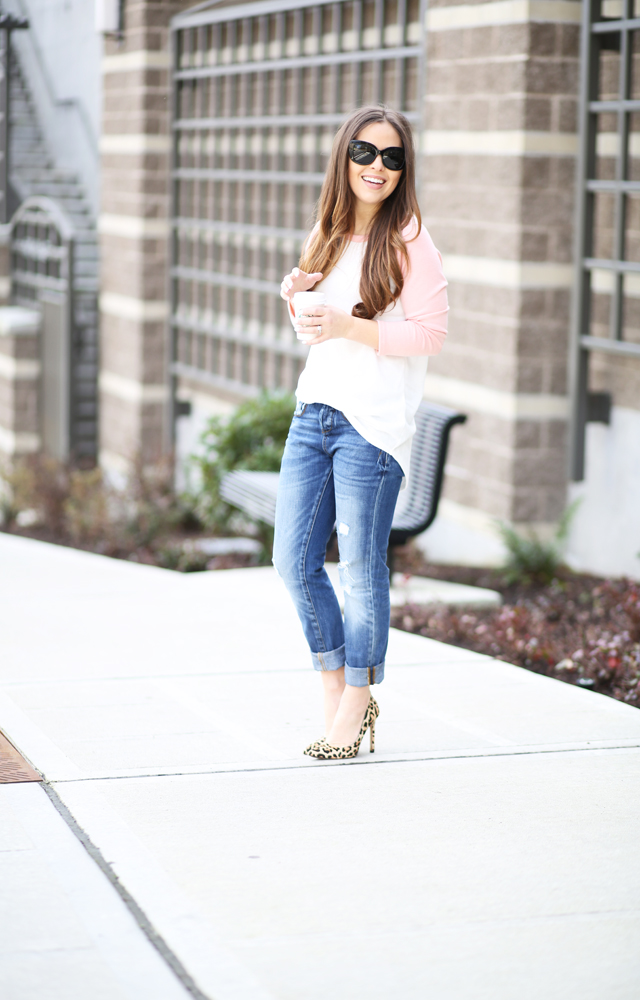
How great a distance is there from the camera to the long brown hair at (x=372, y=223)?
3.79m

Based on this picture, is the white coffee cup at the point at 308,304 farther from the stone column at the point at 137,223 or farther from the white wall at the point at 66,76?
the white wall at the point at 66,76

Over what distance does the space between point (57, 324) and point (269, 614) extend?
8012mm

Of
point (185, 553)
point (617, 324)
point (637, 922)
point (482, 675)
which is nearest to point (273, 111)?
point (185, 553)

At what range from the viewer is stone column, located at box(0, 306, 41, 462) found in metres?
14.3

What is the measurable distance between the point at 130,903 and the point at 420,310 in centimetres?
170

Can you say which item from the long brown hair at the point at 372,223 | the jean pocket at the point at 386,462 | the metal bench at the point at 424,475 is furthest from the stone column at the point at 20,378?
the jean pocket at the point at 386,462

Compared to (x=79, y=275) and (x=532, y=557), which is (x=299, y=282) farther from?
(x=79, y=275)

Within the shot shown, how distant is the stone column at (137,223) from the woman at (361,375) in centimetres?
783

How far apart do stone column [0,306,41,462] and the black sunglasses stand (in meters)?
10.7

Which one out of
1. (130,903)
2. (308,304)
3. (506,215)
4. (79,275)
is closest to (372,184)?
(308,304)

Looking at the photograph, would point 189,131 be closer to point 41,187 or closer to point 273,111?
point 273,111

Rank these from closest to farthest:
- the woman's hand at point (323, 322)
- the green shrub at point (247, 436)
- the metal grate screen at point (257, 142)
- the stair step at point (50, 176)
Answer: the woman's hand at point (323, 322)
the green shrub at point (247, 436)
the metal grate screen at point (257, 142)
the stair step at point (50, 176)

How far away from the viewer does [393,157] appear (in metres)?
3.84

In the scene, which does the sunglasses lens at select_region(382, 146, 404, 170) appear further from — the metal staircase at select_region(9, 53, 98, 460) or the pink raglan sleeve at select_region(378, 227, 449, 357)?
the metal staircase at select_region(9, 53, 98, 460)
